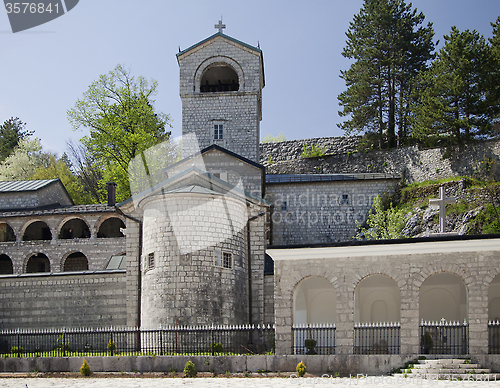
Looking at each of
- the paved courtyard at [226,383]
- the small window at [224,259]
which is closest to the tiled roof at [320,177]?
the small window at [224,259]

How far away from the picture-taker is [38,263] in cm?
3005

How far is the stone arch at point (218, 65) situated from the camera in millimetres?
28578

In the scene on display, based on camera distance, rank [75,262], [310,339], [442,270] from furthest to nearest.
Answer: [75,262]
[310,339]
[442,270]

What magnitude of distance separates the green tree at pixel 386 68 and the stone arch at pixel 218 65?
371 inches

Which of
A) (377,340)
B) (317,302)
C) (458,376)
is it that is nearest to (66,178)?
(317,302)

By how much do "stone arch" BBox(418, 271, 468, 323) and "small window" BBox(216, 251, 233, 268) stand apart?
228 inches

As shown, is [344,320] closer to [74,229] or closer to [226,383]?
[226,383]

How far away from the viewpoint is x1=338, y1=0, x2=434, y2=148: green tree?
35.2 metres

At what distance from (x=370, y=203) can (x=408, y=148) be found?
17.1ft

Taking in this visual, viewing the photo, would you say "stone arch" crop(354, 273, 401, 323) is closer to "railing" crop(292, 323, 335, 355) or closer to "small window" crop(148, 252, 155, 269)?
"railing" crop(292, 323, 335, 355)

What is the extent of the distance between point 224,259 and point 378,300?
4.80 meters

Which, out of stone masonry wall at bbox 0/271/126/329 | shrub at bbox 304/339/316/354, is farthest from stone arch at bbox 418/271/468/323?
stone masonry wall at bbox 0/271/126/329

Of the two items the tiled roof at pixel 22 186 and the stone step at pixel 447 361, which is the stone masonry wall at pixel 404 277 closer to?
the stone step at pixel 447 361

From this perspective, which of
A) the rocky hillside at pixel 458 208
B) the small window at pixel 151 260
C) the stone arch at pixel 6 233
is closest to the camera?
the small window at pixel 151 260
